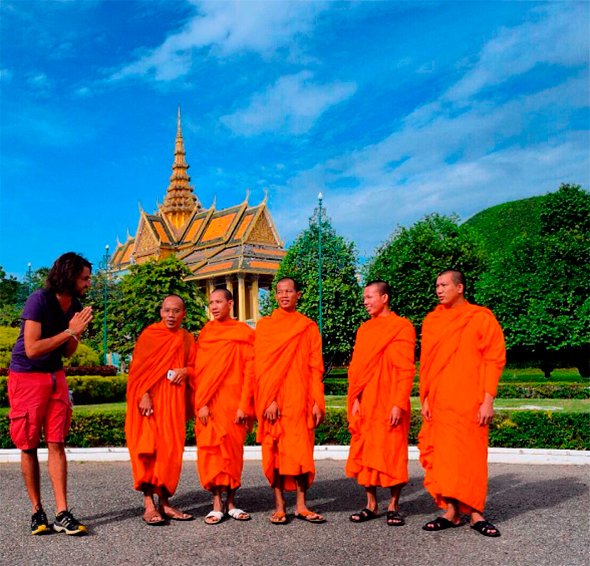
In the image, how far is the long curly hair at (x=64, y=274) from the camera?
17.4 ft

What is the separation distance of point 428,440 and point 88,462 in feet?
17.8

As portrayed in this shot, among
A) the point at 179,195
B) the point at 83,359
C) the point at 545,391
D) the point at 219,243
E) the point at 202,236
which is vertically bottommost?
the point at 545,391

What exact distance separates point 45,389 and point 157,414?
37.6 inches

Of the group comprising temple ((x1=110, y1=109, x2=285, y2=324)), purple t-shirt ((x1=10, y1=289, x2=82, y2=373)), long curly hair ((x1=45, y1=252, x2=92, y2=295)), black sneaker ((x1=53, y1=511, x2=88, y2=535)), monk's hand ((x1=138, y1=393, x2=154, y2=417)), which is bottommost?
black sneaker ((x1=53, y1=511, x2=88, y2=535))

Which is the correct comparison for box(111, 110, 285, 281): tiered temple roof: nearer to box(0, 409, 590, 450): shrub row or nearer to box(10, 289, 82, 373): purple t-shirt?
box(0, 409, 590, 450): shrub row

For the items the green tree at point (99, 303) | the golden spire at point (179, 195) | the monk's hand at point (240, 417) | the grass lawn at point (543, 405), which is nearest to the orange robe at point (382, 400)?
the monk's hand at point (240, 417)

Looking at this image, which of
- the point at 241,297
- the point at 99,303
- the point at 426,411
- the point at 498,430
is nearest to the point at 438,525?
the point at 426,411

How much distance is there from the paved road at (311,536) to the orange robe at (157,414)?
436 millimetres

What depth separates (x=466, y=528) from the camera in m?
5.25

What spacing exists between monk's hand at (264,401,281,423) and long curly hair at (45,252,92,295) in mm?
1860

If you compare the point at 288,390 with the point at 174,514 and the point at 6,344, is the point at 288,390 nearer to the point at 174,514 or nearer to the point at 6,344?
the point at 174,514

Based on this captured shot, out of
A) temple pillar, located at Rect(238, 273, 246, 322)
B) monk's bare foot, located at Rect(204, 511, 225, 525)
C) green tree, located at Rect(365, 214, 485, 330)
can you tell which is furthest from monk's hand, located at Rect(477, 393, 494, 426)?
temple pillar, located at Rect(238, 273, 246, 322)

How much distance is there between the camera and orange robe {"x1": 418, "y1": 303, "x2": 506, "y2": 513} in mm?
5148

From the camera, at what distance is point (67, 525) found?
505 centimetres
